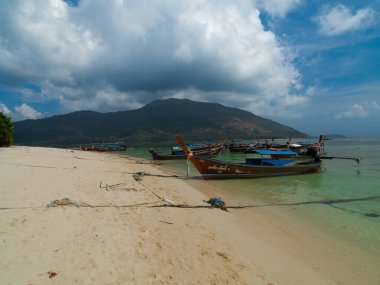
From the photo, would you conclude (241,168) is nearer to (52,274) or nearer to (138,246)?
(138,246)

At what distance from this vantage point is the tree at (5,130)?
30.6 m

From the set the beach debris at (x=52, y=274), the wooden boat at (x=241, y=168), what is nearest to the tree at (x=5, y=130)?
the wooden boat at (x=241, y=168)

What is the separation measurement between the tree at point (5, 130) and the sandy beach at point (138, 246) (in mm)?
28639

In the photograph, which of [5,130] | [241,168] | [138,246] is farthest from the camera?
A: [5,130]

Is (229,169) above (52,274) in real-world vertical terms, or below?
below

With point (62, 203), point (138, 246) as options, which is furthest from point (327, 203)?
point (62, 203)

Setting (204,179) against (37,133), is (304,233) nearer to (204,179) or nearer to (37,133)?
(204,179)

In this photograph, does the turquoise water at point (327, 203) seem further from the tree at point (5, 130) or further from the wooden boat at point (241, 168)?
the tree at point (5, 130)

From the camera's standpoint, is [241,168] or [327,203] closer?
[327,203]

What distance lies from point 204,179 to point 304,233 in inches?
428

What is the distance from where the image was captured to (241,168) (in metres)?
18.0

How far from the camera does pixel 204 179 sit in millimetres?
18047

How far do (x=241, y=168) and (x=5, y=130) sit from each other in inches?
1242

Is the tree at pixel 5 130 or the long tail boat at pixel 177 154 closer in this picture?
the tree at pixel 5 130
